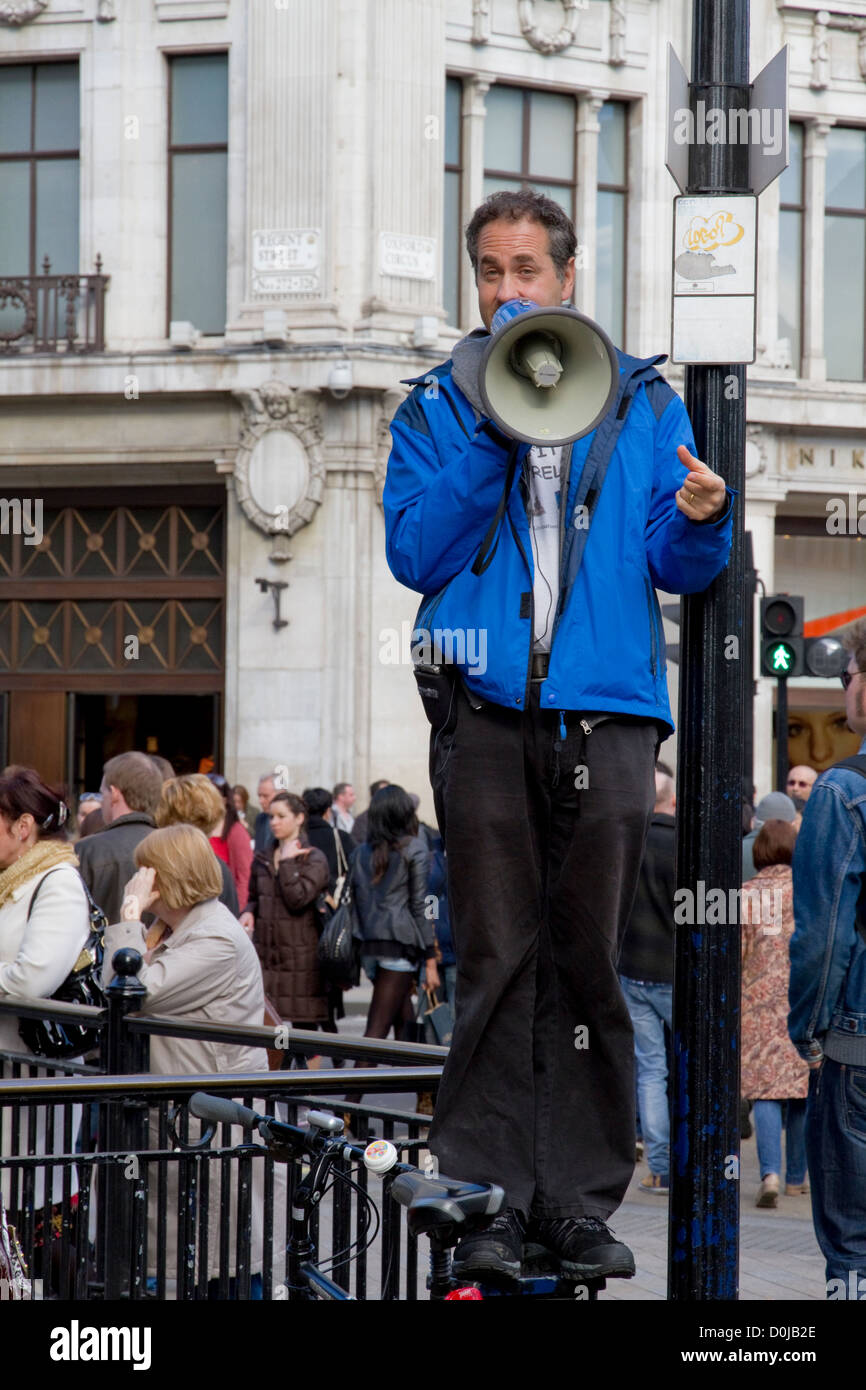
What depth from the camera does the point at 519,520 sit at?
3.09m

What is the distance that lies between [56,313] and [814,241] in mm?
10456

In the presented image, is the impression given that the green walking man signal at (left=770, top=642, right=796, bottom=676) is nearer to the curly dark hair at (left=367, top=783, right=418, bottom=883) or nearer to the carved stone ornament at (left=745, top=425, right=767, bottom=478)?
the curly dark hair at (left=367, top=783, right=418, bottom=883)

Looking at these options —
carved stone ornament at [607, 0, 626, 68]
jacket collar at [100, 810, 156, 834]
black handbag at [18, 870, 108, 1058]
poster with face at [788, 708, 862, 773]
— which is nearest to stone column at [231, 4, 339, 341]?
carved stone ornament at [607, 0, 626, 68]

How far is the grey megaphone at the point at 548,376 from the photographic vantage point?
114 inches

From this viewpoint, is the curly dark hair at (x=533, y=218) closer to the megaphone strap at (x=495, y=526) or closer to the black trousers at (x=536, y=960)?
the megaphone strap at (x=495, y=526)

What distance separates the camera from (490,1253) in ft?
9.27

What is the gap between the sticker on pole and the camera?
10.6 ft

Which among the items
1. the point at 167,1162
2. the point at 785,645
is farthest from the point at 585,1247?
the point at 785,645

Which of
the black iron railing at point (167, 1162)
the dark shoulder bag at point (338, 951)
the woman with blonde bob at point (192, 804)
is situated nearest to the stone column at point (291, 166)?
the dark shoulder bag at point (338, 951)

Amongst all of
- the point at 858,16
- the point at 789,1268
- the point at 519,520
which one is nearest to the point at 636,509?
the point at 519,520
